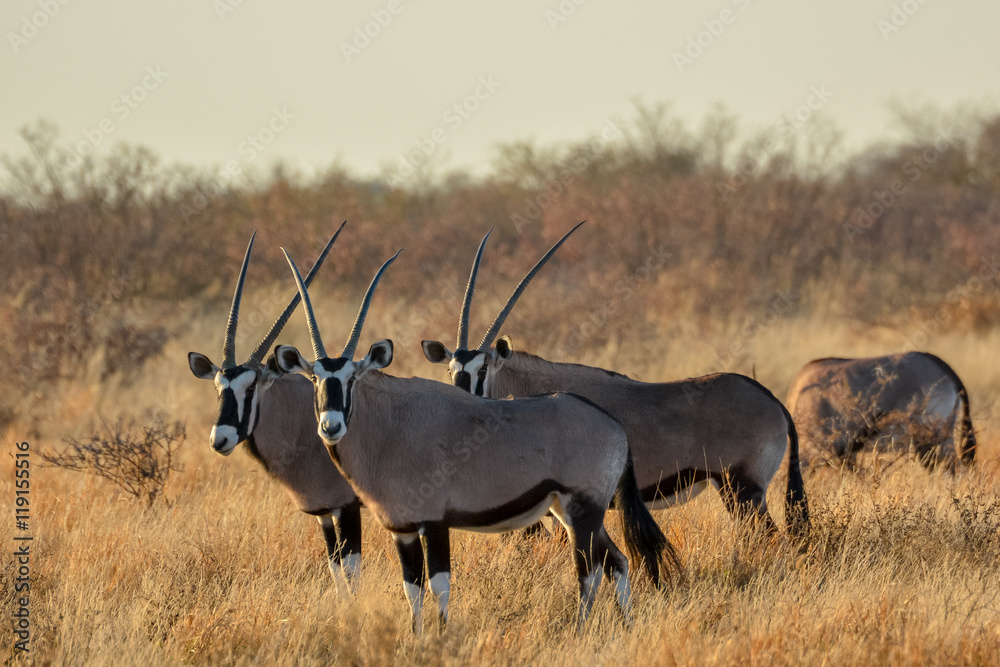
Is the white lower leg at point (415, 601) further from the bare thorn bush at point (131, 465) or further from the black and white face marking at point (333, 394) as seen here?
the bare thorn bush at point (131, 465)

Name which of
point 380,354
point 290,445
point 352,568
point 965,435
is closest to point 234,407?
point 290,445

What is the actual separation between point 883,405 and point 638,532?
4.46m

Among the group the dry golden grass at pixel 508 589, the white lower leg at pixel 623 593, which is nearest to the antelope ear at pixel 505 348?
the dry golden grass at pixel 508 589

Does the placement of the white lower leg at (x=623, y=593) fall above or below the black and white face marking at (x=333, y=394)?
below

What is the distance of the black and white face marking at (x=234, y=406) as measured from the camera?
5223mm

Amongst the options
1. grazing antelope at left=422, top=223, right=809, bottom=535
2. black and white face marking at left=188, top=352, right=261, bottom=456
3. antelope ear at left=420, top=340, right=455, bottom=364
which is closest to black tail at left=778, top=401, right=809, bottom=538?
grazing antelope at left=422, top=223, right=809, bottom=535

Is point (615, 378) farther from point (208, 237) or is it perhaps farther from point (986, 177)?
point (986, 177)

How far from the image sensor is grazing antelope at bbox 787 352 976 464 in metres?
8.09

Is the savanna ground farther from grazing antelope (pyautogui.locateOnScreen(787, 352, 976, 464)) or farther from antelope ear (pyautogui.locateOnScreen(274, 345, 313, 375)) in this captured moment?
antelope ear (pyautogui.locateOnScreen(274, 345, 313, 375))

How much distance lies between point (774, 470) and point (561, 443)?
6.04 ft

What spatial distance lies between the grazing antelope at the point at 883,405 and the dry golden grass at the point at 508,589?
0.34 m

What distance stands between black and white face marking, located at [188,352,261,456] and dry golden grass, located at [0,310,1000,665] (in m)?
0.81

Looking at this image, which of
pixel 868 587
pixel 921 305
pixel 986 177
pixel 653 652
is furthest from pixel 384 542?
pixel 986 177

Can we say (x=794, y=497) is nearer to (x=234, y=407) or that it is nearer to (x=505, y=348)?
(x=505, y=348)
